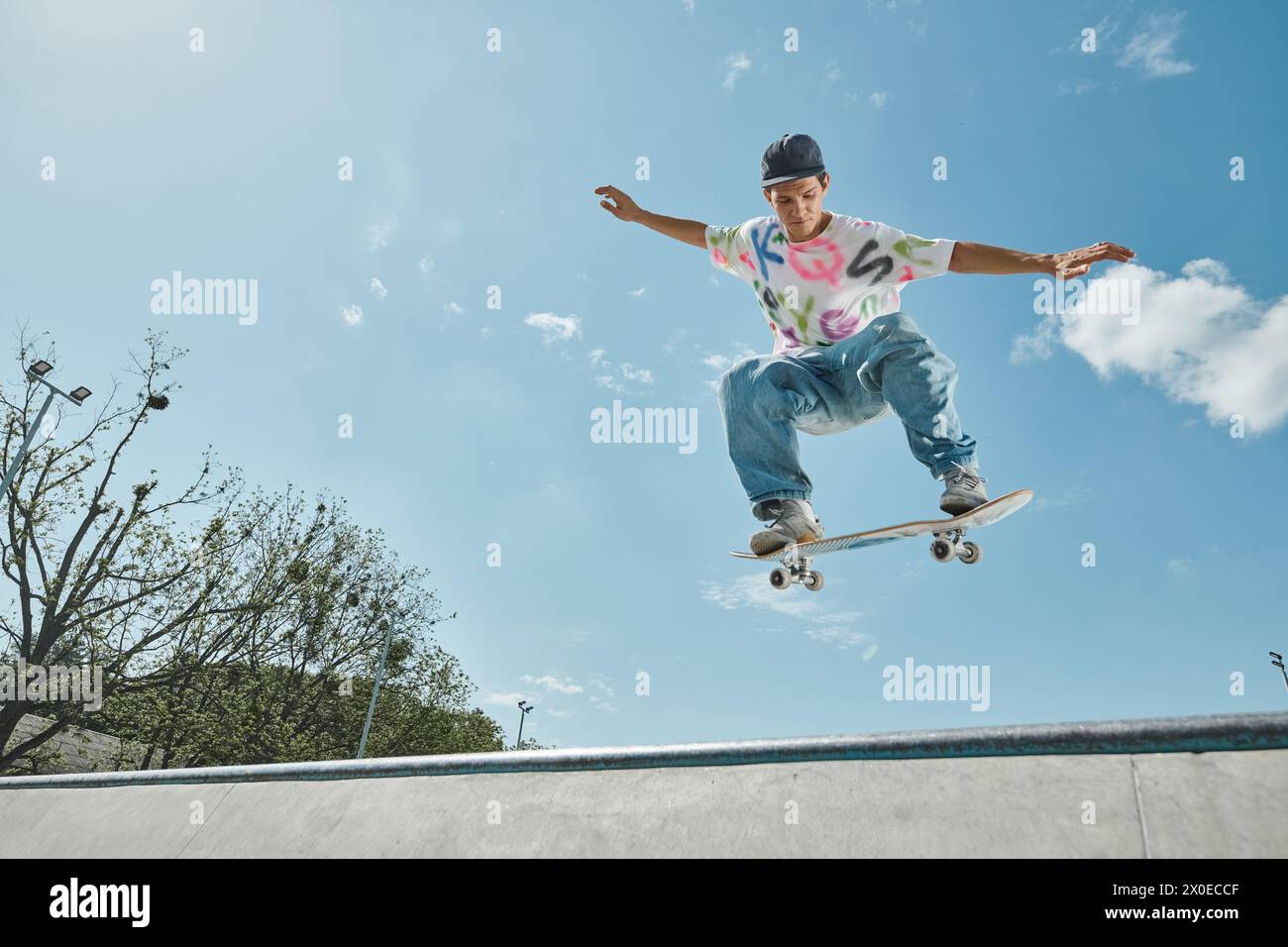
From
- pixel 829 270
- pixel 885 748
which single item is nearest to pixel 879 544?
pixel 829 270

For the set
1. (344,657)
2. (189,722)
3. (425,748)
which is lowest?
(425,748)

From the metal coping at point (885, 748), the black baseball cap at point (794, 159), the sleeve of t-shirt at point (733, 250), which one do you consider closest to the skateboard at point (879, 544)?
the sleeve of t-shirt at point (733, 250)

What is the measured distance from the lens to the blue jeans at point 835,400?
4523 millimetres

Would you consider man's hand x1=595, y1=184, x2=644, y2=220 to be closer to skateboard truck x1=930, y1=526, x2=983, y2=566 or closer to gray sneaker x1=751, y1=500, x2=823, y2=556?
gray sneaker x1=751, y1=500, x2=823, y2=556

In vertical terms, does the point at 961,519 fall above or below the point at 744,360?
below

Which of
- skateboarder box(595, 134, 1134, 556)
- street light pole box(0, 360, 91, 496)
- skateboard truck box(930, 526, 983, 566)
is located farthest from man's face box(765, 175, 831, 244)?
street light pole box(0, 360, 91, 496)

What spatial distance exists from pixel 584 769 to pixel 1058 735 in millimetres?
1386

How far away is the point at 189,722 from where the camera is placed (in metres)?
19.2

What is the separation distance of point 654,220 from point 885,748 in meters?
4.61

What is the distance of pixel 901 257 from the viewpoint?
15.8ft

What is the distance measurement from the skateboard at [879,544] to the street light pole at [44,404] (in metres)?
17.2

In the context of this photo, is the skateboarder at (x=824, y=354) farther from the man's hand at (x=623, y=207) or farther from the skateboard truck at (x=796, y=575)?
the man's hand at (x=623, y=207)

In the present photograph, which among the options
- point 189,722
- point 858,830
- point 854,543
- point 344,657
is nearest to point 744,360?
point 854,543
